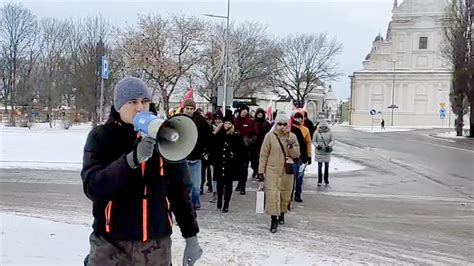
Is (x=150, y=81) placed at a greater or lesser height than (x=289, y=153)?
greater

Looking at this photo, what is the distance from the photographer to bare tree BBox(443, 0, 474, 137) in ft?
148

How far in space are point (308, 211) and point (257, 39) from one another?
4664cm

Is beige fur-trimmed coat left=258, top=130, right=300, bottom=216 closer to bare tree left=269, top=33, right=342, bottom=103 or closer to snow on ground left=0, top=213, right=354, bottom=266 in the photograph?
snow on ground left=0, top=213, right=354, bottom=266

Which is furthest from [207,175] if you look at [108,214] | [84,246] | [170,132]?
[170,132]

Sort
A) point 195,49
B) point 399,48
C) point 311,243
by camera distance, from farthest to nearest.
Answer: point 399,48, point 195,49, point 311,243

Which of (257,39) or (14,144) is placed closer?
(14,144)

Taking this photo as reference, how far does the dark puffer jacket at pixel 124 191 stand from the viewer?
2.73m

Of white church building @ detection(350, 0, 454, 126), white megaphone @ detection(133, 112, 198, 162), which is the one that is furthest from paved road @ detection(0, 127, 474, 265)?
white church building @ detection(350, 0, 454, 126)

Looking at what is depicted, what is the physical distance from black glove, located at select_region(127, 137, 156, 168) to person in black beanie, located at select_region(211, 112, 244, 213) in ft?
23.0

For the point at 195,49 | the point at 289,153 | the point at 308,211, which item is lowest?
the point at 308,211

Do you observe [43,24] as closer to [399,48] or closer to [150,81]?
[150,81]

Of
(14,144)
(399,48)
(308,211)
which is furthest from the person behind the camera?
(399,48)

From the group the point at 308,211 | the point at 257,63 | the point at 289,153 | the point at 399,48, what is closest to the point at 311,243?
the point at 289,153

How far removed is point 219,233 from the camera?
7.70 m
